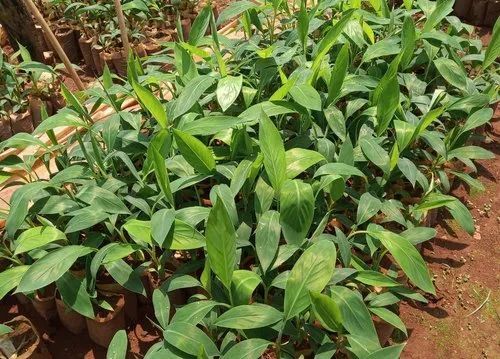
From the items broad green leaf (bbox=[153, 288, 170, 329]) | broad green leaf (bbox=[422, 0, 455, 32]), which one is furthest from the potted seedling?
broad green leaf (bbox=[422, 0, 455, 32])

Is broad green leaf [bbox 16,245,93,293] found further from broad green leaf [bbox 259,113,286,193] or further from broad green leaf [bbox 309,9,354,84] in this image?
broad green leaf [bbox 309,9,354,84]

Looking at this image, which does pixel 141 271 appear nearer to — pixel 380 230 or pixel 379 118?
pixel 380 230

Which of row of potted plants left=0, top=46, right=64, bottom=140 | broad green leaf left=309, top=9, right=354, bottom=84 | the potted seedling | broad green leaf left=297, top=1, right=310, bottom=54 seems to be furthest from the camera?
row of potted plants left=0, top=46, right=64, bottom=140

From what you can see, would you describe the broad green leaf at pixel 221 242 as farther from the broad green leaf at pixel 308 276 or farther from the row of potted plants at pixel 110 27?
the row of potted plants at pixel 110 27

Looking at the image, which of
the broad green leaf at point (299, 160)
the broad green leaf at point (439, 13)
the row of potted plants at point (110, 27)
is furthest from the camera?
the row of potted plants at point (110, 27)

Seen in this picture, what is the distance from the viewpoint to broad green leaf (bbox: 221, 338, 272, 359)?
104 centimetres

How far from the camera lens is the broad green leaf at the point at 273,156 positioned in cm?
127

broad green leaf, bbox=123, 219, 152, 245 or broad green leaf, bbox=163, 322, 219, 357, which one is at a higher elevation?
broad green leaf, bbox=123, 219, 152, 245

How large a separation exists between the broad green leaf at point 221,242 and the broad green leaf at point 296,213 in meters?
0.18

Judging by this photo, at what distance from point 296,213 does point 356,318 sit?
0.27m

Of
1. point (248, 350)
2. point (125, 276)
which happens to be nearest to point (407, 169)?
point (248, 350)

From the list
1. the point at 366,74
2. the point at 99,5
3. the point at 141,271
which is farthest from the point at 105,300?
the point at 99,5

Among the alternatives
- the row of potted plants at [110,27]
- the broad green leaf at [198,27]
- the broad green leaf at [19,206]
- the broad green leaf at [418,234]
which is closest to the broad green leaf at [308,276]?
the broad green leaf at [418,234]

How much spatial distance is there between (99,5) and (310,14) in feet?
4.05
